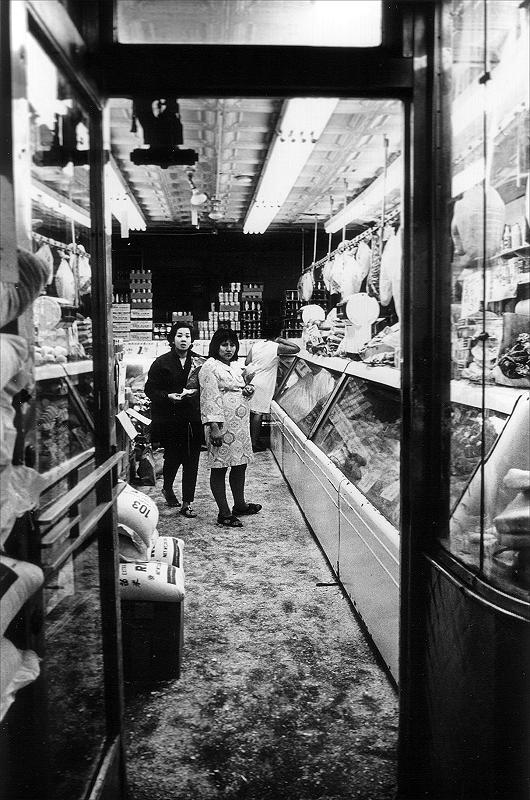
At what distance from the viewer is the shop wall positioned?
13133mm

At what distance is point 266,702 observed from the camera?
324cm

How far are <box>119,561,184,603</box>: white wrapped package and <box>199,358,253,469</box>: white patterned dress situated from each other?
8.63 feet

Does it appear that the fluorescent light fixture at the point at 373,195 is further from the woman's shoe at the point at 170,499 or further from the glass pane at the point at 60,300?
the glass pane at the point at 60,300

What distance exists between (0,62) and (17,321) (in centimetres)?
51

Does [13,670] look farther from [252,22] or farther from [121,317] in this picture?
[121,317]

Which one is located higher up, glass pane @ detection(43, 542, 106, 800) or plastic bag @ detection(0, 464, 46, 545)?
plastic bag @ detection(0, 464, 46, 545)

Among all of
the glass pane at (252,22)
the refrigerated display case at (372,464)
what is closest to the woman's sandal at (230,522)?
the refrigerated display case at (372,464)

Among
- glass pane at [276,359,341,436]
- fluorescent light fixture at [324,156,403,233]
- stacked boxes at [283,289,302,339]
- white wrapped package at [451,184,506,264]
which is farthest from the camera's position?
stacked boxes at [283,289,302,339]

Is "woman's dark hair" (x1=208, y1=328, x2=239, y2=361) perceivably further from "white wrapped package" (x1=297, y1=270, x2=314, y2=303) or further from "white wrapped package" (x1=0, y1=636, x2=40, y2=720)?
"white wrapped package" (x1=0, y1=636, x2=40, y2=720)

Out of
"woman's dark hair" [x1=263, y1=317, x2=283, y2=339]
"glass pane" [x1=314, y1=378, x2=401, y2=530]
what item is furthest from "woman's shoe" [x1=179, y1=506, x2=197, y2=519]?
"woman's dark hair" [x1=263, y1=317, x2=283, y2=339]

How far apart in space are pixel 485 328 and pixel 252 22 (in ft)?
4.96

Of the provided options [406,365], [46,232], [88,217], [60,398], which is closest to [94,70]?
[88,217]

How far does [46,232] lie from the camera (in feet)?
9.52

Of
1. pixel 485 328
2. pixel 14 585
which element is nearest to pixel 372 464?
pixel 485 328
